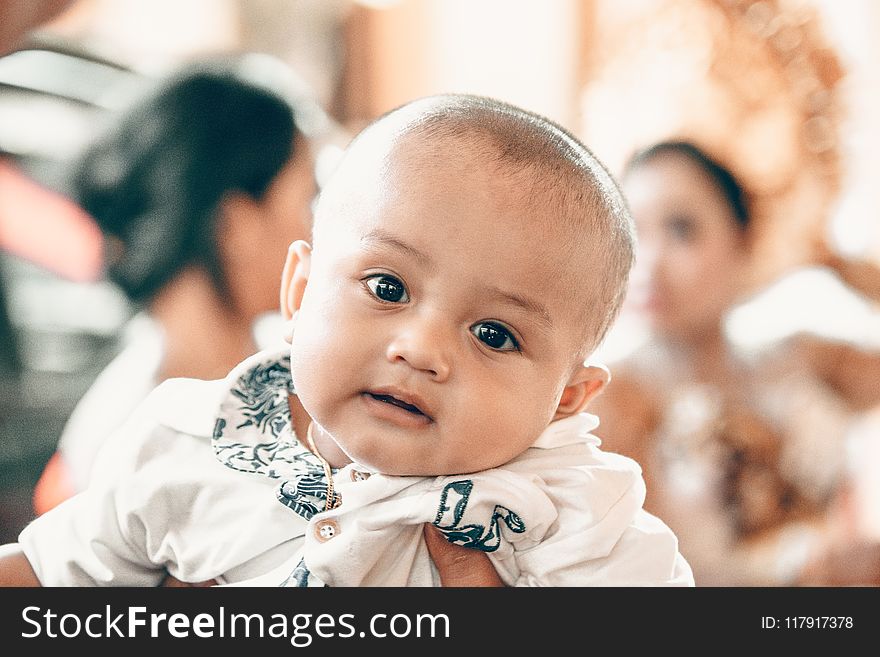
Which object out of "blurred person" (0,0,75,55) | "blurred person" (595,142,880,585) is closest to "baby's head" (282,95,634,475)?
"blurred person" (0,0,75,55)

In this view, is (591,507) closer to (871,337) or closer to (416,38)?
(416,38)

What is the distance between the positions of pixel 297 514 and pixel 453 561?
0.12 m

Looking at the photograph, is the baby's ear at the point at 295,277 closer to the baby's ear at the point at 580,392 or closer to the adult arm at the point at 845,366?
the baby's ear at the point at 580,392

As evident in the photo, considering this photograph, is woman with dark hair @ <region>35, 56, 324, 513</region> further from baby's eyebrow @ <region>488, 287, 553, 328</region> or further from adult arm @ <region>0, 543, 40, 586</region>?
baby's eyebrow @ <region>488, 287, 553, 328</region>

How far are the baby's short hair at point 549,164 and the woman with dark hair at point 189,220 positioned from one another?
0.55 metres

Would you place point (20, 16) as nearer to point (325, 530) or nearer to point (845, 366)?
point (325, 530)

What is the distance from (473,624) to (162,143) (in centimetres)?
88

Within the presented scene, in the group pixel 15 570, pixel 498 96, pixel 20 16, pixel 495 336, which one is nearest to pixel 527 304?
pixel 495 336

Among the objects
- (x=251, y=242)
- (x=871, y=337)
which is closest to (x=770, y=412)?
(x=871, y=337)

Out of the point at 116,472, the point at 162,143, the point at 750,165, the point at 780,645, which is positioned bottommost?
the point at 780,645

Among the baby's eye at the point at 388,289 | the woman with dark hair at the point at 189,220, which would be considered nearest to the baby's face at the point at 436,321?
the baby's eye at the point at 388,289

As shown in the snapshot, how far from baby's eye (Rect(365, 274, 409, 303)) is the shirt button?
16 centimetres

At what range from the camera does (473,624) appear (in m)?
0.62

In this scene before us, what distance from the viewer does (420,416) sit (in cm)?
56
